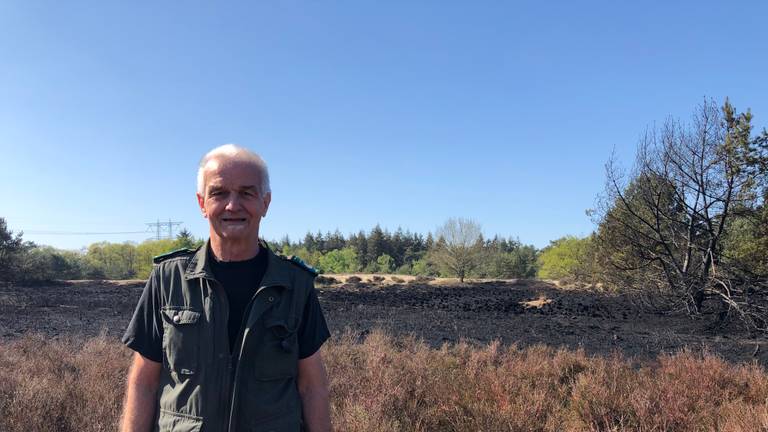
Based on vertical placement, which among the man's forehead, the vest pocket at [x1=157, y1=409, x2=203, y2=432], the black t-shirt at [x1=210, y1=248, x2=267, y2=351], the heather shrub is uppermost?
the man's forehead

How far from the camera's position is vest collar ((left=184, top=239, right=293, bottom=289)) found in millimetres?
1723

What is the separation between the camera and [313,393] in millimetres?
1902

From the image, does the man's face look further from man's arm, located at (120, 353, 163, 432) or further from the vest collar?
man's arm, located at (120, 353, 163, 432)

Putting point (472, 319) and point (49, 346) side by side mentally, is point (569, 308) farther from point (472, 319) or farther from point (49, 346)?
point (49, 346)

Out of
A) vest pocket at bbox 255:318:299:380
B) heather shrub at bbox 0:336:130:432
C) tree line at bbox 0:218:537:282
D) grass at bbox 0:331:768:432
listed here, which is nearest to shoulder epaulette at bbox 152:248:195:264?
vest pocket at bbox 255:318:299:380

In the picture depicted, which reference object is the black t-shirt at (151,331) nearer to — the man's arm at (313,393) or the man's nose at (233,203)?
the man's arm at (313,393)

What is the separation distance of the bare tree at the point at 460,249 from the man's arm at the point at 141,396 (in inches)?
1731

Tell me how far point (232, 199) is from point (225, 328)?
48cm

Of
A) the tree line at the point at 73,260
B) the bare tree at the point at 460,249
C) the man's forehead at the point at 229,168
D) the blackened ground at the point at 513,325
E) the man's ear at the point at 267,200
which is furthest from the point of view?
the bare tree at the point at 460,249

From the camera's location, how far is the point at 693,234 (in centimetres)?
1379

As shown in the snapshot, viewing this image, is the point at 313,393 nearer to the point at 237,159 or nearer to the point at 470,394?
the point at 237,159

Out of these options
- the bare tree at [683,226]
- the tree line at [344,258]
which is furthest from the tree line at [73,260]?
the bare tree at [683,226]

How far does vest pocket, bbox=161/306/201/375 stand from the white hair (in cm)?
49

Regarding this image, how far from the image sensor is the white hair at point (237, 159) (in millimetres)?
1773
